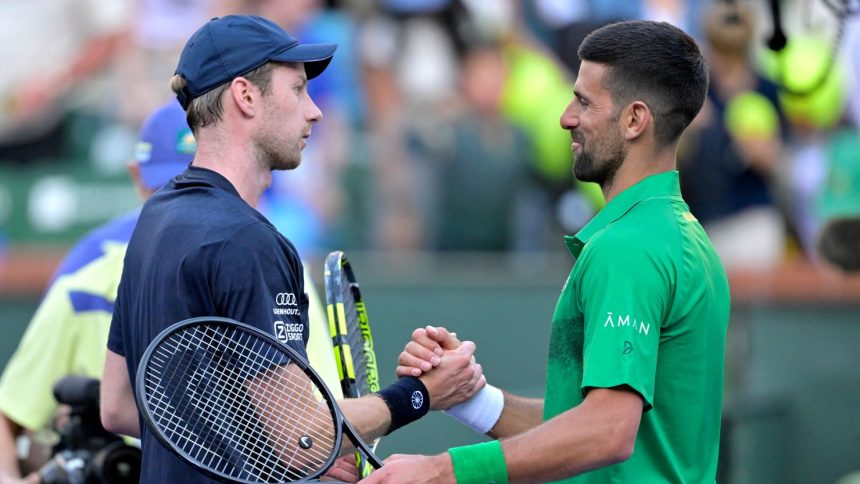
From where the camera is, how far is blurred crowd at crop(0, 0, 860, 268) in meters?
8.74

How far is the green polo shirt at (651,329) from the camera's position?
3.00 metres

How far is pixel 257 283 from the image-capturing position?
3000mm

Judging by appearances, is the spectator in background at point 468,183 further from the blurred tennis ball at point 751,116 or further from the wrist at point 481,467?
the wrist at point 481,467

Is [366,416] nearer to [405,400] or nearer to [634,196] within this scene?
[405,400]

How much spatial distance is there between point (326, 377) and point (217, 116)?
1.07m

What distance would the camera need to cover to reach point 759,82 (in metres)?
9.05

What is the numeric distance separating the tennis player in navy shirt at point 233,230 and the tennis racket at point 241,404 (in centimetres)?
8

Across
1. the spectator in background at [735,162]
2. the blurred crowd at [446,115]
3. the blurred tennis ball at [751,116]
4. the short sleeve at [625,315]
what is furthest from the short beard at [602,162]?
the blurred tennis ball at [751,116]

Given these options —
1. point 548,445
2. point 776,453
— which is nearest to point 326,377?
point 548,445

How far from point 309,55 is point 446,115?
564cm

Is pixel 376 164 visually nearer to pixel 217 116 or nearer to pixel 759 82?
pixel 759 82

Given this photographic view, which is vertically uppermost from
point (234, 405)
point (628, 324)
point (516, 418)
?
point (628, 324)

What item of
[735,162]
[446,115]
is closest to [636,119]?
[446,115]

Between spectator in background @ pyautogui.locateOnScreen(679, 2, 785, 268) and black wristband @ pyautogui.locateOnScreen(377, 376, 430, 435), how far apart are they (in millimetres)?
5587
